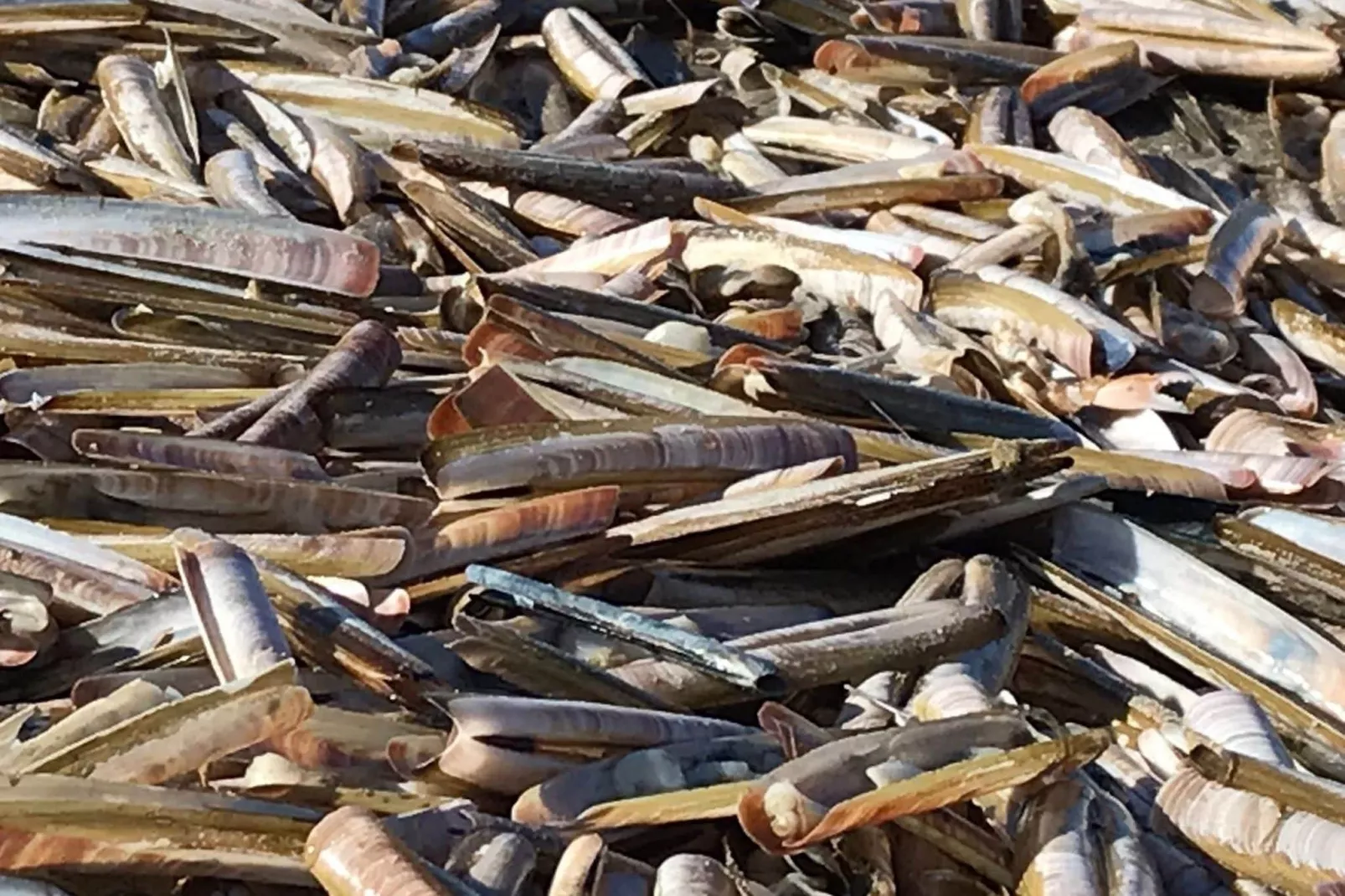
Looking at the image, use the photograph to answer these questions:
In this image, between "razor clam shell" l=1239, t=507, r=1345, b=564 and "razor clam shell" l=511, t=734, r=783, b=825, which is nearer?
"razor clam shell" l=511, t=734, r=783, b=825

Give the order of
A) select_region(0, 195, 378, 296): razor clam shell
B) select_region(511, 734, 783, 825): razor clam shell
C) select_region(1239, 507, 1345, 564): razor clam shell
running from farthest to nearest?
select_region(0, 195, 378, 296): razor clam shell
select_region(1239, 507, 1345, 564): razor clam shell
select_region(511, 734, 783, 825): razor clam shell

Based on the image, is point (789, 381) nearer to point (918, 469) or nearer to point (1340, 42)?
point (918, 469)

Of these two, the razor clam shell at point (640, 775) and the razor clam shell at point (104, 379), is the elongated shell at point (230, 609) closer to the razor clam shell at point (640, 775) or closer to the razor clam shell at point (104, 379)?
the razor clam shell at point (640, 775)

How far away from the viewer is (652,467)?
2988 millimetres

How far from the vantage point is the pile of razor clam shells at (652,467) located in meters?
2.24

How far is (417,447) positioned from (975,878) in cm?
135

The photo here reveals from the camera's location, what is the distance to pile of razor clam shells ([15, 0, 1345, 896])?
2.24 meters

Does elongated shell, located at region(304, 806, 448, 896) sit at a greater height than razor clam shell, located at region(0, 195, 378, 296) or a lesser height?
greater

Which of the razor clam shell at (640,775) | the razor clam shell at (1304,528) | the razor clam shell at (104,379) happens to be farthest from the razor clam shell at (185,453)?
the razor clam shell at (1304,528)

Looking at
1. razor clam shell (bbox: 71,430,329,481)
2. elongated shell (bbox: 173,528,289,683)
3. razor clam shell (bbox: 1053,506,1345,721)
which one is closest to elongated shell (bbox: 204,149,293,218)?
razor clam shell (bbox: 71,430,329,481)

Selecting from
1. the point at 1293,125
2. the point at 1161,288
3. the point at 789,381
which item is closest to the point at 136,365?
the point at 789,381

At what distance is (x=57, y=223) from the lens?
146 inches

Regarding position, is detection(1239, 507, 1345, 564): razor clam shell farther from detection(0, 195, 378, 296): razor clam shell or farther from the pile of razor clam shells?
detection(0, 195, 378, 296): razor clam shell

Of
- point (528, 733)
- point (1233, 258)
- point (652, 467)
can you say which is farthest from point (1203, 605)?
point (1233, 258)
